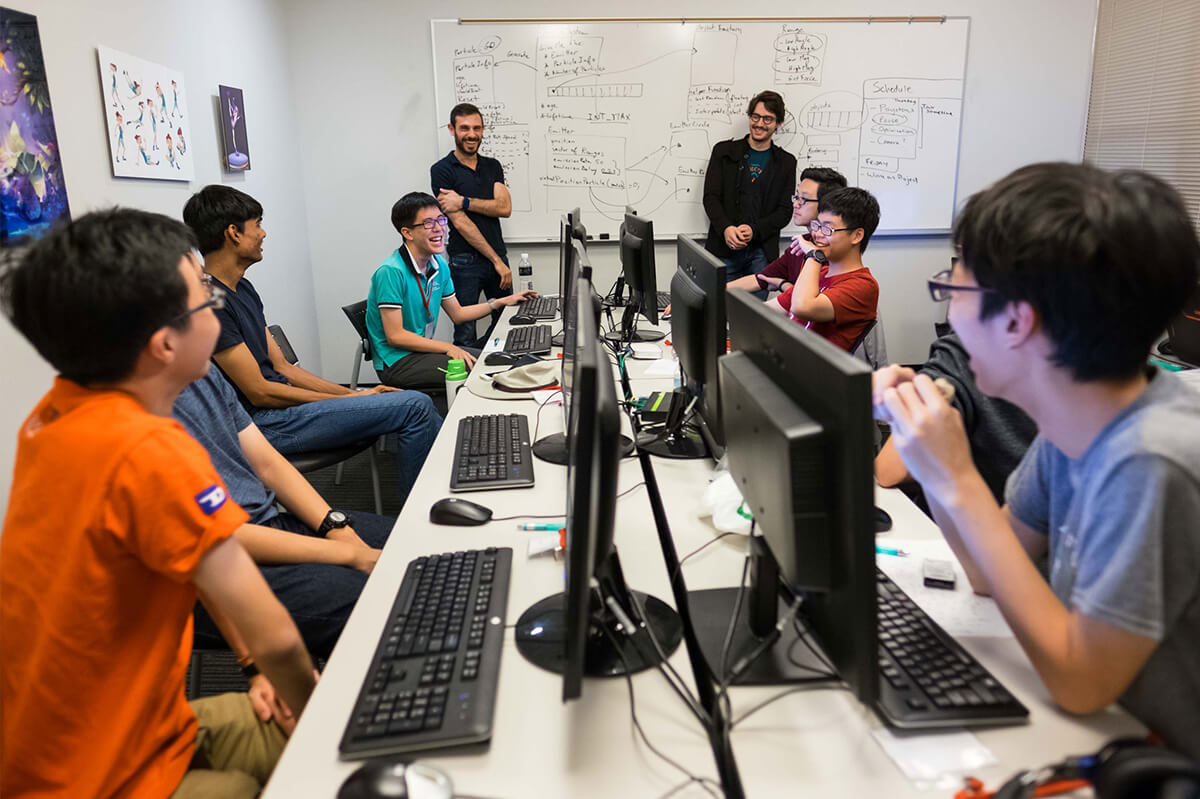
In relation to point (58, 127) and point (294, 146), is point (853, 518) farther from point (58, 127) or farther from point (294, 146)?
point (294, 146)

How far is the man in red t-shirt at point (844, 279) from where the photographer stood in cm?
264

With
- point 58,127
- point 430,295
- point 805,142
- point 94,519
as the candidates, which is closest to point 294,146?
point 430,295

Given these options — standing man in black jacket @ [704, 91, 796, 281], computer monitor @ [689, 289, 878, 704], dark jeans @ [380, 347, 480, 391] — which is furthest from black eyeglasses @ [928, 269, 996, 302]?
standing man in black jacket @ [704, 91, 796, 281]

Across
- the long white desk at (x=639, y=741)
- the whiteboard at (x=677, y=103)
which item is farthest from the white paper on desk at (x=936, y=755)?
the whiteboard at (x=677, y=103)

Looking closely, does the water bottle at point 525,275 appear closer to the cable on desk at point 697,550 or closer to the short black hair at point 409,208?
the short black hair at point 409,208

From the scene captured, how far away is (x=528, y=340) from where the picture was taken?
10.1 ft

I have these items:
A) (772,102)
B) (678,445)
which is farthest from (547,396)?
(772,102)

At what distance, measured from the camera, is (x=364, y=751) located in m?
0.89

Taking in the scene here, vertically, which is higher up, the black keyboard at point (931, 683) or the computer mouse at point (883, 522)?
the black keyboard at point (931, 683)

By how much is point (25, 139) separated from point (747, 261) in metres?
3.60

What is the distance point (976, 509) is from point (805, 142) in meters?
4.28

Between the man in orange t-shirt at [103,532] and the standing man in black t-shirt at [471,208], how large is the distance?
3.22 metres

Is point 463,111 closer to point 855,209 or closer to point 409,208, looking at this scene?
point 409,208

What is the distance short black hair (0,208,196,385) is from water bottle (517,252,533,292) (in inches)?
125
